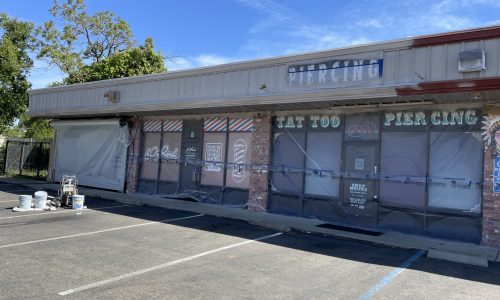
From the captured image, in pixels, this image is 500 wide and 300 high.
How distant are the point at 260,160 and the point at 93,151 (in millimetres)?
9476

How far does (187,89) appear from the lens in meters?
14.3

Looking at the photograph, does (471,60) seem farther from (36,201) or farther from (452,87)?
(36,201)

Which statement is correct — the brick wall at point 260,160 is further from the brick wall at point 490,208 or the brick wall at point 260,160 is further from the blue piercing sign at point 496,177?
the blue piercing sign at point 496,177

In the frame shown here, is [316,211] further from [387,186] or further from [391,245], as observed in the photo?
[391,245]

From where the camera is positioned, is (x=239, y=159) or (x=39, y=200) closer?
(x=39, y=200)

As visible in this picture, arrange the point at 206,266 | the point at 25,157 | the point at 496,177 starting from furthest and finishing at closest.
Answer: the point at 25,157
the point at 496,177
the point at 206,266

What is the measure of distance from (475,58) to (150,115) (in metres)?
11.9

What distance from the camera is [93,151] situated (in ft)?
63.1

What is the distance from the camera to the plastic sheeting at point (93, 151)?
17.8 metres

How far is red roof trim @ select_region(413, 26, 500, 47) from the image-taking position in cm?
872

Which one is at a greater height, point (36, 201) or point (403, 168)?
point (403, 168)

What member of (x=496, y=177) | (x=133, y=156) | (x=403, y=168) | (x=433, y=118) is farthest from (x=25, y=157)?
(x=496, y=177)

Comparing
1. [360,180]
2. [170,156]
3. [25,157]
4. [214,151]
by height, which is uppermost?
[214,151]

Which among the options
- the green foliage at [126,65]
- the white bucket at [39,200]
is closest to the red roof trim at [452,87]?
the white bucket at [39,200]
